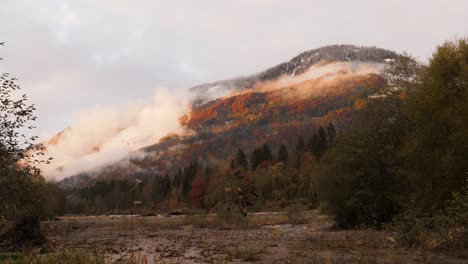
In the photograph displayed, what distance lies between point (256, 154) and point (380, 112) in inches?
3889

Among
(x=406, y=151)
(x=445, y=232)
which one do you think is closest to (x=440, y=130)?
(x=406, y=151)

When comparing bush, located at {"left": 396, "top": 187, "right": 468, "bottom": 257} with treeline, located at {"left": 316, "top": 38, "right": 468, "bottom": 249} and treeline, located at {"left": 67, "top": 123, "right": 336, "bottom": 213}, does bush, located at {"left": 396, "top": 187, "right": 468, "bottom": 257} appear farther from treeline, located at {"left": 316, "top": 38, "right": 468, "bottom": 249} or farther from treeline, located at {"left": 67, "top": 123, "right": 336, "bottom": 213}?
treeline, located at {"left": 67, "top": 123, "right": 336, "bottom": 213}

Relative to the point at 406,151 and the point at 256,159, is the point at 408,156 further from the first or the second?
the point at 256,159

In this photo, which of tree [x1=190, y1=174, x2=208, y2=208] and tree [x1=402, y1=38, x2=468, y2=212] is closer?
tree [x1=402, y1=38, x2=468, y2=212]

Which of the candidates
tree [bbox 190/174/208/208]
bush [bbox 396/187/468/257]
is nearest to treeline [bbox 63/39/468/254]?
bush [bbox 396/187/468/257]

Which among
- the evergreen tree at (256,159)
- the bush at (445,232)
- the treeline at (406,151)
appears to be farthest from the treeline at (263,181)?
the bush at (445,232)

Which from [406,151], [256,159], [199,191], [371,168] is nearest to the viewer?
[406,151]

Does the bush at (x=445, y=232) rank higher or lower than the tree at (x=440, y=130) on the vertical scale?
lower

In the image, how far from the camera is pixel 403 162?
29000 mm

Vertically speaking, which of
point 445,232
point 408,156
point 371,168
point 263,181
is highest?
point 408,156

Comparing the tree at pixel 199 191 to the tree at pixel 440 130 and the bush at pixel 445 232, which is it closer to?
the tree at pixel 440 130

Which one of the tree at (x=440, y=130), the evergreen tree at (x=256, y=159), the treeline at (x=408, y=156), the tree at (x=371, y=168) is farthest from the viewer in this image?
the evergreen tree at (x=256, y=159)

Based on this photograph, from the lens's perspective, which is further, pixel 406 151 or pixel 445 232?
pixel 406 151

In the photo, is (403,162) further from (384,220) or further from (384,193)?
(384,220)
